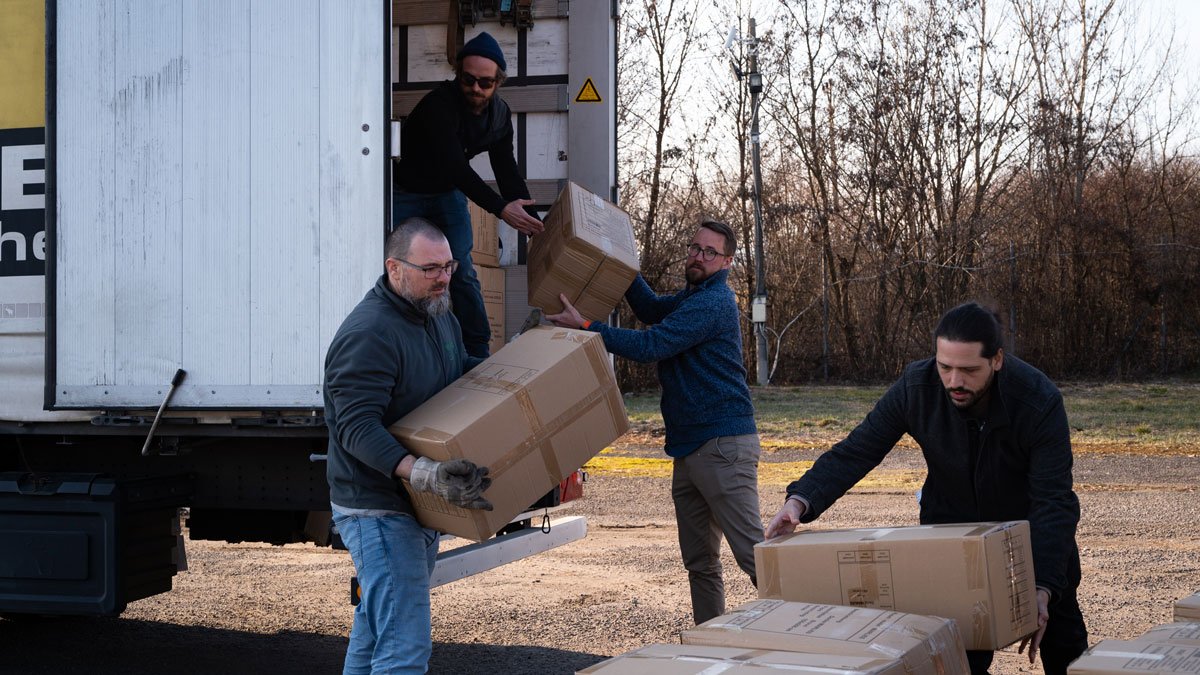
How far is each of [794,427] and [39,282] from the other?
10402mm

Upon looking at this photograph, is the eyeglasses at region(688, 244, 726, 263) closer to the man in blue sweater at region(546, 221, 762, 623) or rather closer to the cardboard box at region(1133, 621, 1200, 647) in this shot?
the man in blue sweater at region(546, 221, 762, 623)

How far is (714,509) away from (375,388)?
180 centimetres

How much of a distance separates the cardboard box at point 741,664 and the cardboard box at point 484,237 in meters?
3.47

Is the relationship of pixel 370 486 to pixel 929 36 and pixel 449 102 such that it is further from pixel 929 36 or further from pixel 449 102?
pixel 929 36

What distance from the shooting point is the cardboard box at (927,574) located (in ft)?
10.2

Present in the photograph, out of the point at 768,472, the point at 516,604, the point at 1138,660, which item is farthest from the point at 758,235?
the point at 1138,660

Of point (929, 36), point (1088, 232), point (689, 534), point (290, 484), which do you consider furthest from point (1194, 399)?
point (290, 484)

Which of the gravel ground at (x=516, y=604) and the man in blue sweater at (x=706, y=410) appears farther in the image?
the gravel ground at (x=516, y=604)

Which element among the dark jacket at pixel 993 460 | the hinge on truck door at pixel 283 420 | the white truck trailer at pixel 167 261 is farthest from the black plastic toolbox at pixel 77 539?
the dark jacket at pixel 993 460

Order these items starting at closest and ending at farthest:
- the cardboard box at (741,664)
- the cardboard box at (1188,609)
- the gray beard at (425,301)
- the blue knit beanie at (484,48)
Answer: the cardboard box at (741,664) → the cardboard box at (1188,609) → the gray beard at (425,301) → the blue knit beanie at (484,48)

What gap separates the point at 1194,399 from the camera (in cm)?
1648

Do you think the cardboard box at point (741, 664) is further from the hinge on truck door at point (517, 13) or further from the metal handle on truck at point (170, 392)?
the hinge on truck door at point (517, 13)

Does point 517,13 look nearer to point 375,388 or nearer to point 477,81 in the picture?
point 477,81

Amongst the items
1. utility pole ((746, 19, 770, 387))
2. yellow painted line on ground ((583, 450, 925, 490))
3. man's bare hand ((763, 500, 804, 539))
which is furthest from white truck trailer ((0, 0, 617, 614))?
utility pole ((746, 19, 770, 387))
